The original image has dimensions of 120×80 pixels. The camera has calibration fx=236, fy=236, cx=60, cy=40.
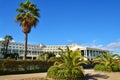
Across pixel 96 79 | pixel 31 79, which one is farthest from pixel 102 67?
pixel 31 79

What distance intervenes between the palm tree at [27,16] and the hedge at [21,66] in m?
5.81

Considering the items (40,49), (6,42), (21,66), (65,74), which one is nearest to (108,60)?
(65,74)

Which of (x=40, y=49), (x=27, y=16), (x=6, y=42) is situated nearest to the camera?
(x=27, y=16)

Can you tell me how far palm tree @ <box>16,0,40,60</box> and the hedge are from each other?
19.1ft

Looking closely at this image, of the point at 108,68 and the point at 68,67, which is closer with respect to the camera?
the point at 68,67

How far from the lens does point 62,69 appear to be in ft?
67.4

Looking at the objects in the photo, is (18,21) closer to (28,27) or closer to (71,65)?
(28,27)

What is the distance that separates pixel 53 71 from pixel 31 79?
1.97m

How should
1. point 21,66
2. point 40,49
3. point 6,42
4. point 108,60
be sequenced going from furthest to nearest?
point 40,49 < point 6,42 < point 21,66 < point 108,60

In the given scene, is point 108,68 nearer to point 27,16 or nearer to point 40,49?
point 27,16

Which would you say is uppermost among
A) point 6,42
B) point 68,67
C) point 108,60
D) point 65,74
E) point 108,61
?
point 6,42

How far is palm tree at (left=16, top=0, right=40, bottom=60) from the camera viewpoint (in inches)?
1462

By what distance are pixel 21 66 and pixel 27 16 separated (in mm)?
10558

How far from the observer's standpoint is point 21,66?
29125mm
